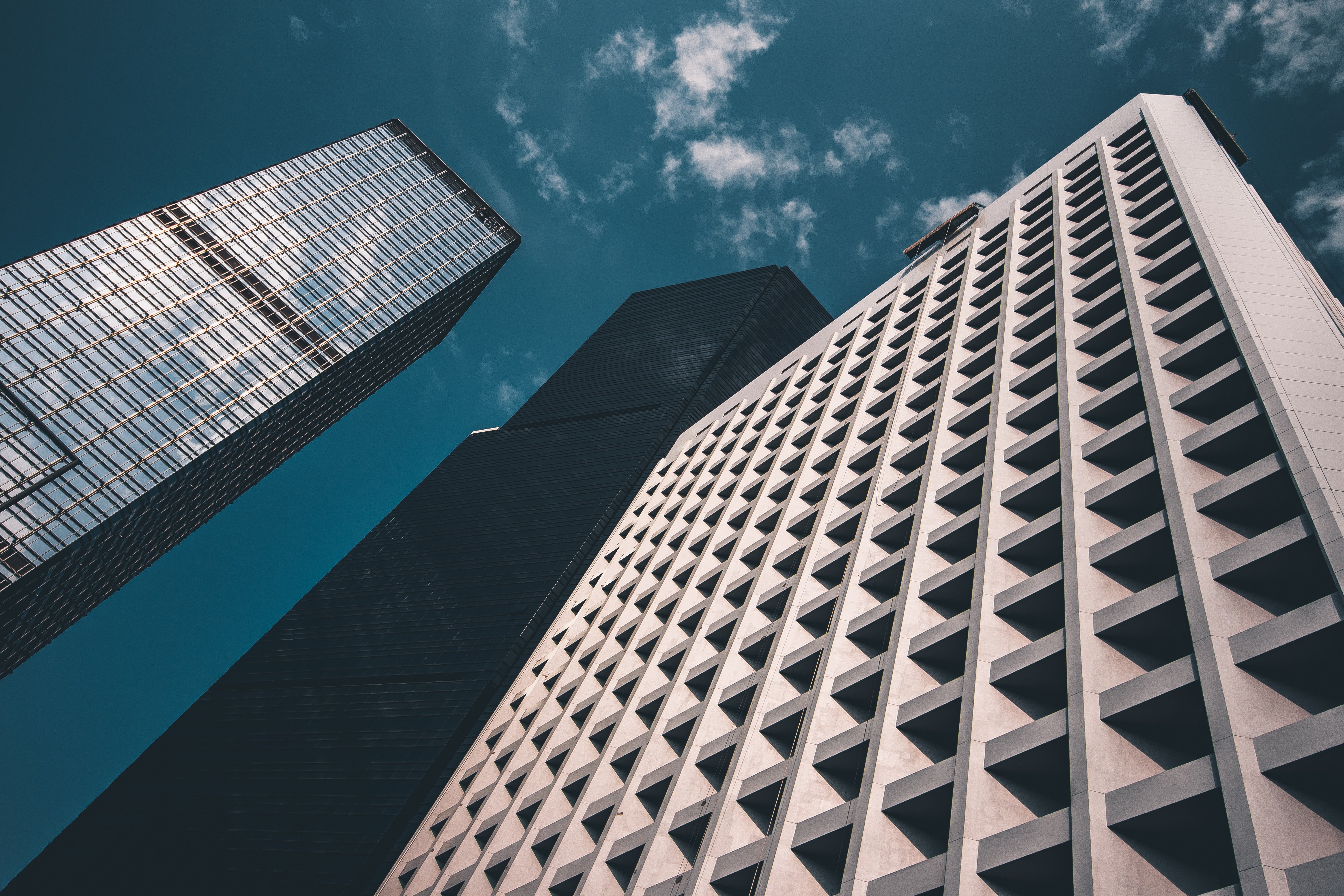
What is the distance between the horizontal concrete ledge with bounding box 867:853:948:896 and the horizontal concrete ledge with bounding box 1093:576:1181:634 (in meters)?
5.89

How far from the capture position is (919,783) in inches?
704

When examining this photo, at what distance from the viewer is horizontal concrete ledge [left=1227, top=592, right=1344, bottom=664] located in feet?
45.1

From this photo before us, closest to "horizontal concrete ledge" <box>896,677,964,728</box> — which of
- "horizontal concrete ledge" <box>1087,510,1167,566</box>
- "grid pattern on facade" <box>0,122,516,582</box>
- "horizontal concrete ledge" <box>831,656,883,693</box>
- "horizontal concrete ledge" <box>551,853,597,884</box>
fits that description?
"horizontal concrete ledge" <box>831,656,883,693</box>

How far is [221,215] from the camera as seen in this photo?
12531 centimetres

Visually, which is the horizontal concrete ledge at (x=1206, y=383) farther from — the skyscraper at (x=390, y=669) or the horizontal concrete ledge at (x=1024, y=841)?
the skyscraper at (x=390, y=669)

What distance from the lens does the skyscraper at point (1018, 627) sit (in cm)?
1407

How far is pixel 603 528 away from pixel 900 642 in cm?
8829

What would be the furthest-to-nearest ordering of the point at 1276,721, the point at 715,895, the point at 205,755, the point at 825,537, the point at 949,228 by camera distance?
1. the point at 205,755
2. the point at 949,228
3. the point at 825,537
4. the point at 715,895
5. the point at 1276,721

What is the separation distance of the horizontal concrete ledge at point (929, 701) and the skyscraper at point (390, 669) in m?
68.6

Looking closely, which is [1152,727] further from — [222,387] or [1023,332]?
[222,387]

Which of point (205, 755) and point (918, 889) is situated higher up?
point (205, 755)

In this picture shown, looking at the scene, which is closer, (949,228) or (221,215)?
(949,228)

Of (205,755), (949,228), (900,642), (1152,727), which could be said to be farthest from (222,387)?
(1152,727)

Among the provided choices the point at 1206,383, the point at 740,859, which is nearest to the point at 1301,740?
the point at 1206,383
